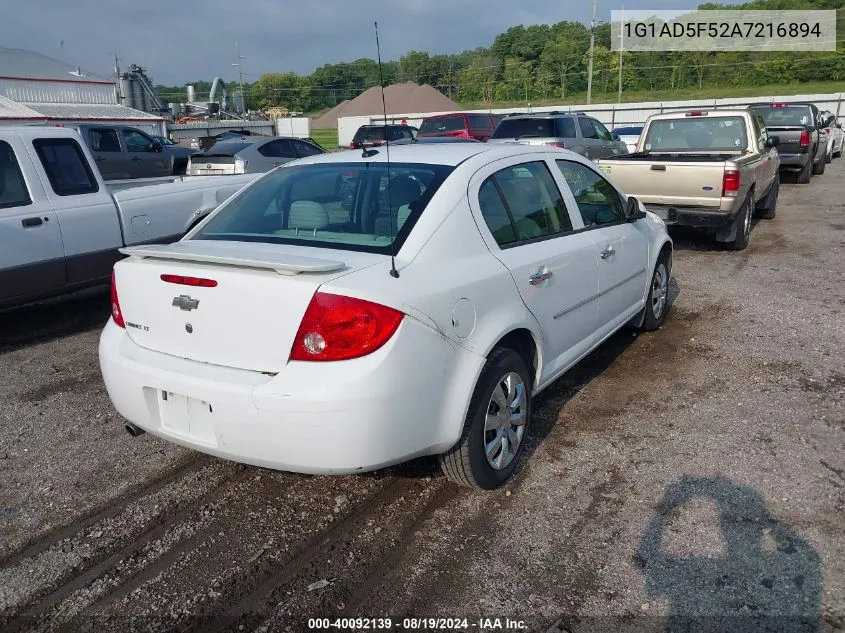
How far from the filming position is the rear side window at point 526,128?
14.2 m

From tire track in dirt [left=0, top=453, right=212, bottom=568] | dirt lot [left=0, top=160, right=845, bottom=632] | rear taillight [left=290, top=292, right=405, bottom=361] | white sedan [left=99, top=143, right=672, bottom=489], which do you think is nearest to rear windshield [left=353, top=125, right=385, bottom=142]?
dirt lot [left=0, top=160, right=845, bottom=632]

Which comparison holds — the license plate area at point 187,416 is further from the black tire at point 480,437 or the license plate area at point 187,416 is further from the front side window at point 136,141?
the front side window at point 136,141

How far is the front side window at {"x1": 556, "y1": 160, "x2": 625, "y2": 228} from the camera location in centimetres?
437

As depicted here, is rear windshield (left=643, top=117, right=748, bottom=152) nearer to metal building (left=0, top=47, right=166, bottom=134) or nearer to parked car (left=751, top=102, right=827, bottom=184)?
parked car (left=751, top=102, right=827, bottom=184)

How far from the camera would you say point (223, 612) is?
2.66 m

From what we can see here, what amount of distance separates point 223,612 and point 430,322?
1.39 metres

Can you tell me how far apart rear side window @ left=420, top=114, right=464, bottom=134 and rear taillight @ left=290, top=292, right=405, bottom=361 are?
57.3ft

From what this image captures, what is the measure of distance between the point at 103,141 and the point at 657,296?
598 inches

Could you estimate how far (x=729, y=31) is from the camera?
217ft

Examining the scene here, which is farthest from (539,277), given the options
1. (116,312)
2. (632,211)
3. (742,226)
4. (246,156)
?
(246,156)

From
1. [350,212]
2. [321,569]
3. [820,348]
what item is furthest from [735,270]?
[321,569]

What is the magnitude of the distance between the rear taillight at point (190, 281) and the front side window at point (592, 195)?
2.37 meters

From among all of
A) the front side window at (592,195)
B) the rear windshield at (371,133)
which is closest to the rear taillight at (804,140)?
the rear windshield at (371,133)

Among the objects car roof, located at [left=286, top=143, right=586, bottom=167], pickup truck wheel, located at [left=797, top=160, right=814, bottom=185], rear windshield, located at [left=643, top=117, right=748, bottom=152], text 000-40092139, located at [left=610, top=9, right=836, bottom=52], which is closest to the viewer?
car roof, located at [left=286, top=143, right=586, bottom=167]
